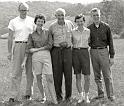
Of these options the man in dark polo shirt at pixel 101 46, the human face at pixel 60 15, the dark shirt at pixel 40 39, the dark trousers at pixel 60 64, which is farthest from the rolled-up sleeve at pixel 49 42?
the man in dark polo shirt at pixel 101 46

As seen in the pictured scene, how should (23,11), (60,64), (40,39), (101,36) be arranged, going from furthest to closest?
(101,36), (23,11), (60,64), (40,39)

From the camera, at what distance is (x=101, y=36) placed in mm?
7727

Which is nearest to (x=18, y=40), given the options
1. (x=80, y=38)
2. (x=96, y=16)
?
(x=80, y=38)

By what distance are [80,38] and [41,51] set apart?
102 centimetres

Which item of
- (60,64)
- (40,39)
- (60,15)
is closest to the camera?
(60,15)

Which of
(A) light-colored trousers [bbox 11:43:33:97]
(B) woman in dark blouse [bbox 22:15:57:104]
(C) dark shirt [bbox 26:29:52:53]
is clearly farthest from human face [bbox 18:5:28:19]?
(A) light-colored trousers [bbox 11:43:33:97]

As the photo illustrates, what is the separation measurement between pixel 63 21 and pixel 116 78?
5225 mm

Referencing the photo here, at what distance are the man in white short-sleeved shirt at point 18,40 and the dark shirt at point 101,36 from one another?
5.08 ft

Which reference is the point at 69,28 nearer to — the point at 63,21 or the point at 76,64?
the point at 63,21

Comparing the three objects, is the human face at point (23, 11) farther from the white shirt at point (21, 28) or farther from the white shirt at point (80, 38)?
the white shirt at point (80, 38)

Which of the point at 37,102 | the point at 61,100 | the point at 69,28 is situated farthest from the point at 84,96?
the point at 69,28

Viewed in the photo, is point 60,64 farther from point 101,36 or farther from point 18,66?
point 101,36

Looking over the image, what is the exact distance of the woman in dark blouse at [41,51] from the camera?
24.0ft

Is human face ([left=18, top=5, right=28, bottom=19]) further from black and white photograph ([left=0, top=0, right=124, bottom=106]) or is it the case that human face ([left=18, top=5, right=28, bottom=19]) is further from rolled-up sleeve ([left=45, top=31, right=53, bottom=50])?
rolled-up sleeve ([left=45, top=31, right=53, bottom=50])
